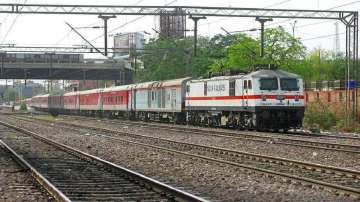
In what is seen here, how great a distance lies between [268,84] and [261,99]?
3.37 feet

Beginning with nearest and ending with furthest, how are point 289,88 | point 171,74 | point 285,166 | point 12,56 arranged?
point 285,166 < point 289,88 < point 171,74 < point 12,56

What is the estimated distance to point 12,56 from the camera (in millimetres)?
97250

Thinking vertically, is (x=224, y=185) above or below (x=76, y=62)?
below

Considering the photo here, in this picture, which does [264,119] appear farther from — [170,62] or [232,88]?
[170,62]

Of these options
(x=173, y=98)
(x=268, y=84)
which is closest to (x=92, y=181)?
(x=268, y=84)

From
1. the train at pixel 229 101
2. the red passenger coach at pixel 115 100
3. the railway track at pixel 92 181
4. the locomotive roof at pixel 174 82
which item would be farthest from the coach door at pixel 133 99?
the railway track at pixel 92 181

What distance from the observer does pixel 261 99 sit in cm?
3150

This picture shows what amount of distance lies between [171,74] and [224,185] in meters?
65.5

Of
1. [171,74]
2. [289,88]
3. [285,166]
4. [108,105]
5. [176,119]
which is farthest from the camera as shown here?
[171,74]

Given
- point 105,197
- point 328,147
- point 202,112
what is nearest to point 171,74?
point 202,112

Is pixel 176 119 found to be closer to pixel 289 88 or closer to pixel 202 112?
pixel 202 112

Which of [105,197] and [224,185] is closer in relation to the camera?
[105,197]

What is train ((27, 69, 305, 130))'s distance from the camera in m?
31.8

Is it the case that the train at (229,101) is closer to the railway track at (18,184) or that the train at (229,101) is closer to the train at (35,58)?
the railway track at (18,184)
